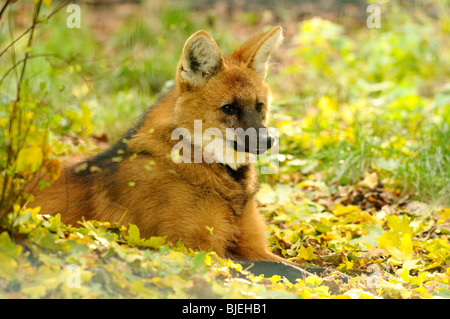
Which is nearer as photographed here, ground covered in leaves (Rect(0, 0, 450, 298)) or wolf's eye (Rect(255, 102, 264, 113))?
ground covered in leaves (Rect(0, 0, 450, 298))

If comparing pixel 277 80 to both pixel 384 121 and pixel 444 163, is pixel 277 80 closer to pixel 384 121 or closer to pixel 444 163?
pixel 384 121

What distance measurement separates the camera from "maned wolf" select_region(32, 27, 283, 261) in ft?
10.2

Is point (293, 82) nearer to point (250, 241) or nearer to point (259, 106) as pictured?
point (259, 106)

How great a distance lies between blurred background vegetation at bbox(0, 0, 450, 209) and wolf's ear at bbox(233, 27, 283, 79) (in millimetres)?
618

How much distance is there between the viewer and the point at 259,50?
364 cm

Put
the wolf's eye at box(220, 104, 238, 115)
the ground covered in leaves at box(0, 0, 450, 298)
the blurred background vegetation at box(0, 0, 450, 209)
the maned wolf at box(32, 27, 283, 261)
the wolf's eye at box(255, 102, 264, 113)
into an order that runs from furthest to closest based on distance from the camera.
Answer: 1. the blurred background vegetation at box(0, 0, 450, 209)
2. the wolf's eye at box(255, 102, 264, 113)
3. the wolf's eye at box(220, 104, 238, 115)
4. the maned wolf at box(32, 27, 283, 261)
5. the ground covered in leaves at box(0, 0, 450, 298)

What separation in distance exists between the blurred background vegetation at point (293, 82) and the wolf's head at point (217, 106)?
1.97ft

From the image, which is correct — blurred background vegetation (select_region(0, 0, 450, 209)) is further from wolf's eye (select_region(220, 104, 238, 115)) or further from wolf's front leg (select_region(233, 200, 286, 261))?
wolf's front leg (select_region(233, 200, 286, 261))

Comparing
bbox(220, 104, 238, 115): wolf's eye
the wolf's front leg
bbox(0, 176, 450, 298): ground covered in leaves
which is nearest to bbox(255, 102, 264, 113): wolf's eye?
bbox(220, 104, 238, 115): wolf's eye

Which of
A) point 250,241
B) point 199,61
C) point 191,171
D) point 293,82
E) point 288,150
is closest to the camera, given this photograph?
point 191,171

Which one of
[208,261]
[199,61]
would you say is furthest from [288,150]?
[208,261]

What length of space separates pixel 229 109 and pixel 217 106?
0.09 metres

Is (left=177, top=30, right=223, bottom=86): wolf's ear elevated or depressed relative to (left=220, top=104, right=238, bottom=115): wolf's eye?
elevated
